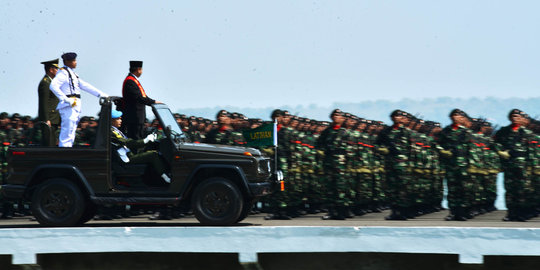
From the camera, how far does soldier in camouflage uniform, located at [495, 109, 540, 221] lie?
15.1 m

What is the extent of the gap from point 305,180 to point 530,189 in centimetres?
368

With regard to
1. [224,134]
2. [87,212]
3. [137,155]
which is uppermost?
[224,134]

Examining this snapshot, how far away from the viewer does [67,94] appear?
12.5m

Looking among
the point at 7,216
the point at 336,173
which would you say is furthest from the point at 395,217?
the point at 7,216

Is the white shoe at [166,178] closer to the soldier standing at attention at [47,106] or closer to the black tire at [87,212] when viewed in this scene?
the black tire at [87,212]

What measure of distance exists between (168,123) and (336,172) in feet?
14.5

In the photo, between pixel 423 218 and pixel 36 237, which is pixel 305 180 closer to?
pixel 423 218

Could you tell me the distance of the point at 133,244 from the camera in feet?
35.1

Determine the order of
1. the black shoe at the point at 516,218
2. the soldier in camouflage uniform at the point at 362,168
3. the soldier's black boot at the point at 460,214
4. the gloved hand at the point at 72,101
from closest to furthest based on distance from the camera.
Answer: the gloved hand at the point at 72,101, the black shoe at the point at 516,218, the soldier's black boot at the point at 460,214, the soldier in camouflage uniform at the point at 362,168

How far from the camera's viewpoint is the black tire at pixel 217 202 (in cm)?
1166

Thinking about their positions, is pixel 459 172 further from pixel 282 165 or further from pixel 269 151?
pixel 269 151

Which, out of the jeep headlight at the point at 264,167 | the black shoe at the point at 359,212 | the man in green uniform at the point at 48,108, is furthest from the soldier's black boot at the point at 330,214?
the man in green uniform at the point at 48,108

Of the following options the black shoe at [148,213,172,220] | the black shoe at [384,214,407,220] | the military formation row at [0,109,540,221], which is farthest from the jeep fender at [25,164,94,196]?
the black shoe at [384,214,407,220]

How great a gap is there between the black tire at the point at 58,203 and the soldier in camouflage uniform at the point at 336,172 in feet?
16.3
